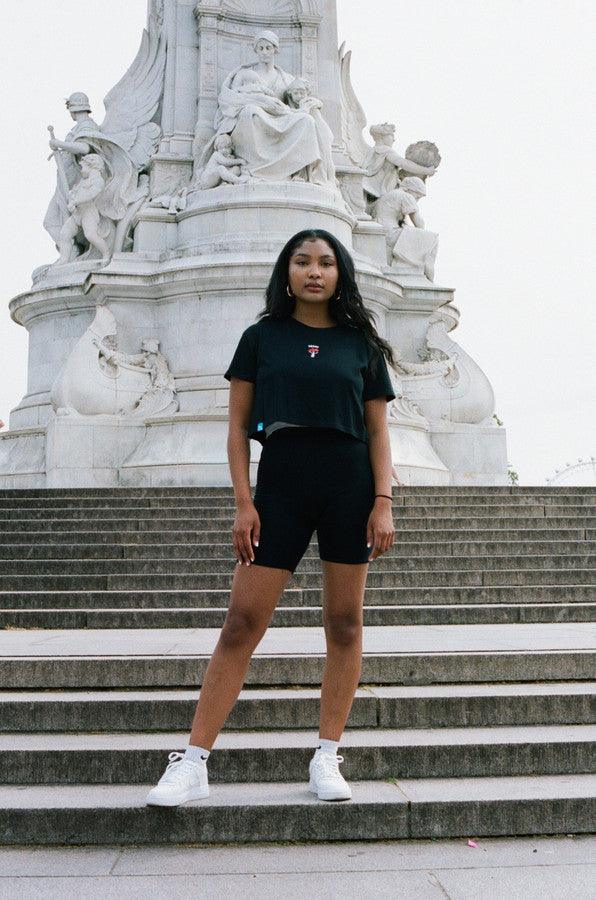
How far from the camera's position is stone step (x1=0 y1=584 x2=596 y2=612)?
8.16 metres

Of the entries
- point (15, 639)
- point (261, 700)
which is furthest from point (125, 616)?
point (261, 700)

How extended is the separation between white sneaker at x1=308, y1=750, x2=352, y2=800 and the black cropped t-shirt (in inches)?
46.7

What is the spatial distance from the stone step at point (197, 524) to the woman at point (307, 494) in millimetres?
6987

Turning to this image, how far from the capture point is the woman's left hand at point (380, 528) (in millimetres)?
3729

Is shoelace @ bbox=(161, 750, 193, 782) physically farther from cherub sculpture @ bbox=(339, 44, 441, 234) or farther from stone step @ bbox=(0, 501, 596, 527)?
cherub sculpture @ bbox=(339, 44, 441, 234)

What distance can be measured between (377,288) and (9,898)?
55.2 ft

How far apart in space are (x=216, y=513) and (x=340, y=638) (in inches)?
313

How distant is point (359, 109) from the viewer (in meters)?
22.5

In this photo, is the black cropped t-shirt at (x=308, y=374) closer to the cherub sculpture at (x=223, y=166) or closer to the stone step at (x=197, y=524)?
the stone step at (x=197, y=524)

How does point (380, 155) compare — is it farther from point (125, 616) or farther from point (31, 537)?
point (125, 616)

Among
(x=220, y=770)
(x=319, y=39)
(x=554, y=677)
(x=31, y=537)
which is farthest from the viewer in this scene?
(x=319, y=39)

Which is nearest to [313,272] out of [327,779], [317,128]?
[327,779]

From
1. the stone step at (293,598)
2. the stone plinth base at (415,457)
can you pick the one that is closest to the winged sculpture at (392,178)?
the stone plinth base at (415,457)

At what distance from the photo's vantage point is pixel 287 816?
12.4 ft
